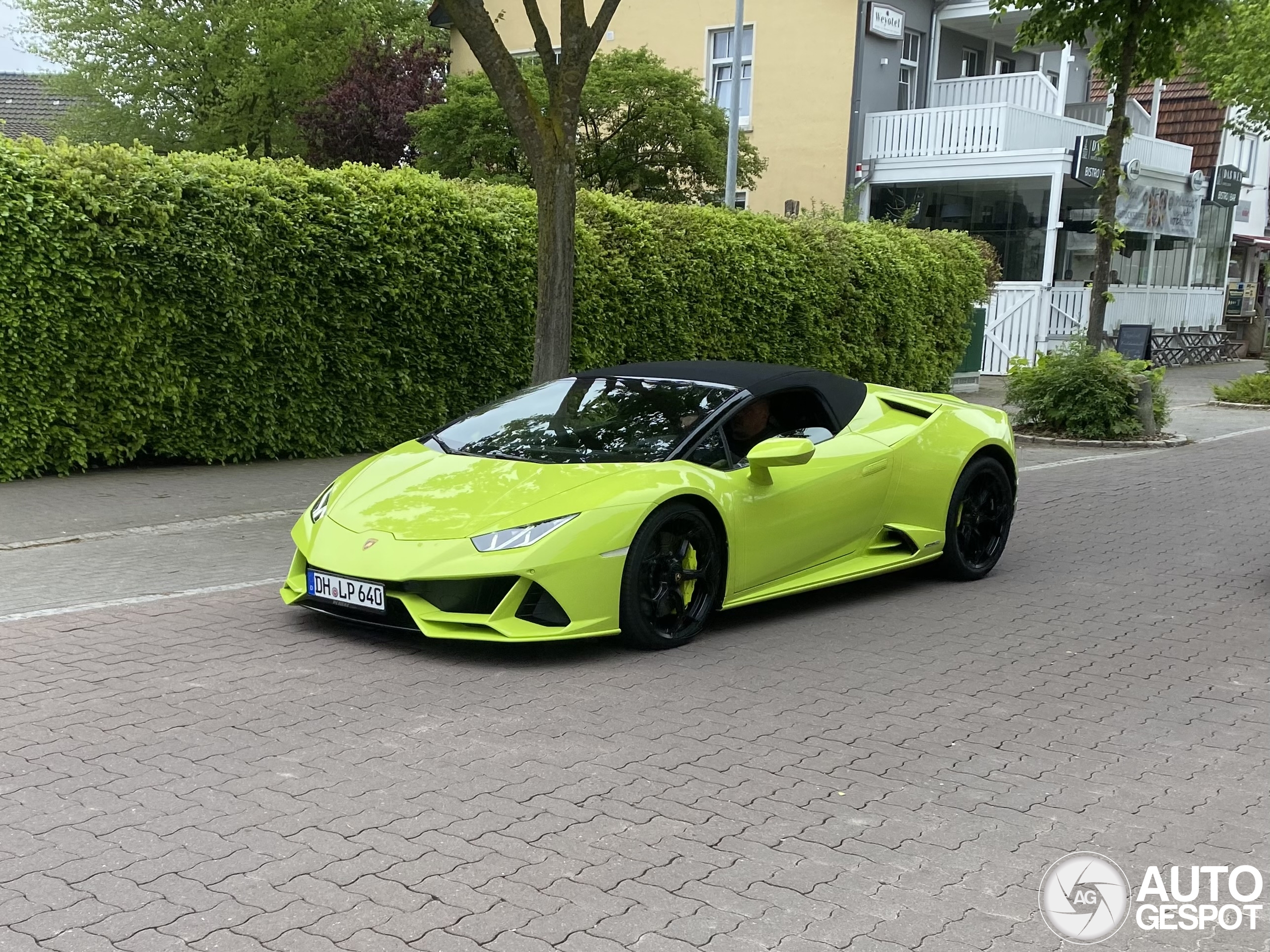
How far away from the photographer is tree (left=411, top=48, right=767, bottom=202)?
857 inches

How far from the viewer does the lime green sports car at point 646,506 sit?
5527mm

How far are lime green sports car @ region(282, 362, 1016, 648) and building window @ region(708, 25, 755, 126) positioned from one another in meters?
22.0

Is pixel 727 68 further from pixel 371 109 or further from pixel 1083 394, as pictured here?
pixel 1083 394

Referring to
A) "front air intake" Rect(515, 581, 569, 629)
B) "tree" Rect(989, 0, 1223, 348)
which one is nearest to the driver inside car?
"front air intake" Rect(515, 581, 569, 629)

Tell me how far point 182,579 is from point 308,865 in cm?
405

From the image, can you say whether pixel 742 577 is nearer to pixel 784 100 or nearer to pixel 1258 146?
pixel 784 100

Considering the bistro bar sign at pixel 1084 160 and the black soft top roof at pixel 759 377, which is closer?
the black soft top roof at pixel 759 377

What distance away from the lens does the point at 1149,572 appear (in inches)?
324

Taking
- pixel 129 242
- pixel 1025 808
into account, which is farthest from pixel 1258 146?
A: pixel 1025 808

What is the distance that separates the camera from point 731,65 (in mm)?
28672

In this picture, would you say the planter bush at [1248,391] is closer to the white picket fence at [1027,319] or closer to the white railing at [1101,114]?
the white picket fence at [1027,319]

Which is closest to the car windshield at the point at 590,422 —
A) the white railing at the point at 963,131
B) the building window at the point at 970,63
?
the white railing at the point at 963,131

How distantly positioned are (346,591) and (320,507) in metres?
0.73

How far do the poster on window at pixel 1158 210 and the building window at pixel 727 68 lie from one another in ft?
27.4
